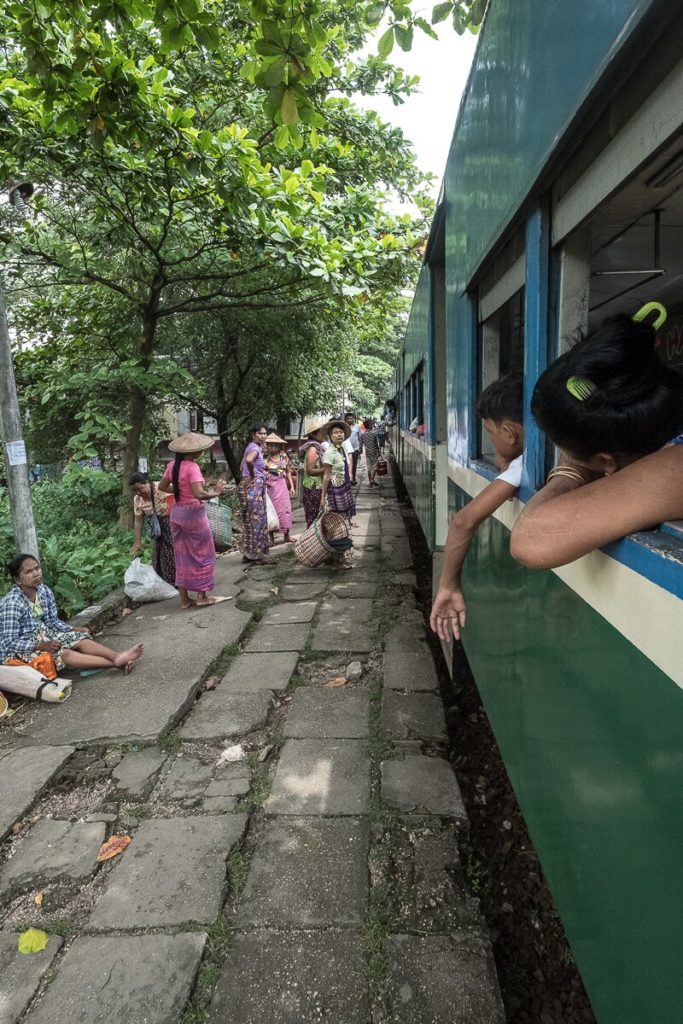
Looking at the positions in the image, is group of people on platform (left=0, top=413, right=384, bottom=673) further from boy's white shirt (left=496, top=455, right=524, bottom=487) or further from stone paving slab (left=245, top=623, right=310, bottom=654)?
boy's white shirt (left=496, top=455, right=524, bottom=487)

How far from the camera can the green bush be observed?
5.79m

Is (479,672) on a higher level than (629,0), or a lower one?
lower

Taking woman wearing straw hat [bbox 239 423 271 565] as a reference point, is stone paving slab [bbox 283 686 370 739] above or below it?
below

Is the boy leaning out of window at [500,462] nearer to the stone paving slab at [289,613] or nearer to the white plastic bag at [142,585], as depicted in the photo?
the stone paving slab at [289,613]

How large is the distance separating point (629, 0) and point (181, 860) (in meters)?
2.56

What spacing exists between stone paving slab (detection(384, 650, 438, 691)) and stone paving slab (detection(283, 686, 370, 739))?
200mm

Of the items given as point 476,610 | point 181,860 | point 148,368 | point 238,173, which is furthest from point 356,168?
point 181,860

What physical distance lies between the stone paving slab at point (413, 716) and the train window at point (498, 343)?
4.36 feet

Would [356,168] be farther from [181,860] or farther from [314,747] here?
[181,860]

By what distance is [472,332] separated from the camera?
266cm

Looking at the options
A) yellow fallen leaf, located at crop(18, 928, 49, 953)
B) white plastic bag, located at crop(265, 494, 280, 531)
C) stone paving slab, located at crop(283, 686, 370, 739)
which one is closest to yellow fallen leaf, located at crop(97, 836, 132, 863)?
yellow fallen leaf, located at crop(18, 928, 49, 953)

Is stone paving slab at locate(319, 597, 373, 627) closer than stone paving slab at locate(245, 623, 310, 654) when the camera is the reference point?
No

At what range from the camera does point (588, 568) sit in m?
1.24

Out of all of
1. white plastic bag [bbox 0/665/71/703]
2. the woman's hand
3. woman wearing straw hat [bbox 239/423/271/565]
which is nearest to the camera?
white plastic bag [bbox 0/665/71/703]
